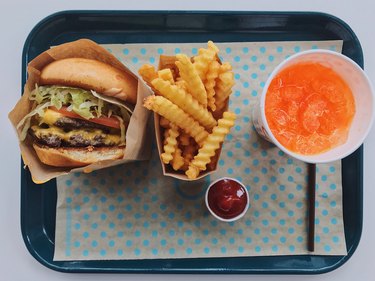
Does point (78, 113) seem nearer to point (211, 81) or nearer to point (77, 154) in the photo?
point (77, 154)

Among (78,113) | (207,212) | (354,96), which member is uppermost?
(354,96)

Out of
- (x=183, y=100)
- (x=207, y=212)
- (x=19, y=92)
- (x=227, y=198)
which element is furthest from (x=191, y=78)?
(x=19, y=92)

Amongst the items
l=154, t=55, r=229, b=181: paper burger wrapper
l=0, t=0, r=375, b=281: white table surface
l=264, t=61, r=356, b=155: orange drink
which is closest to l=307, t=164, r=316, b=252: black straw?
l=0, t=0, r=375, b=281: white table surface

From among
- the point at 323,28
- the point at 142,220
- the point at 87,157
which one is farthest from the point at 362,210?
the point at 87,157

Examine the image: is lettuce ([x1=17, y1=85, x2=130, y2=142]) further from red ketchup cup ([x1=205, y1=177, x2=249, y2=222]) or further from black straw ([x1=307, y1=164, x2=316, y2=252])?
black straw ([x1=307, y1=164, x2=316, y2=252])

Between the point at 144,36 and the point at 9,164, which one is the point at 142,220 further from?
the point at 144,36

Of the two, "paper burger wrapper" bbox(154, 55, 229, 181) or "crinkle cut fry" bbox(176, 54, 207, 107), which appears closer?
"crinkle cut fry" bbox(176, 54, 207, 107)
